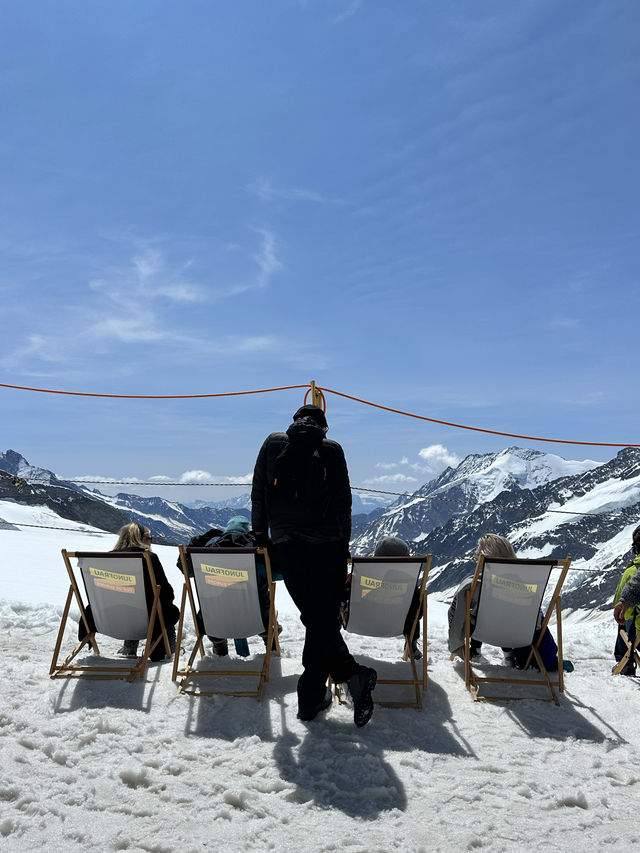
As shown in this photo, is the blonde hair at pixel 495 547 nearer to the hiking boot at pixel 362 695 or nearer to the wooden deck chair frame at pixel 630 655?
the wooden deck chair frame at pixel 630 655

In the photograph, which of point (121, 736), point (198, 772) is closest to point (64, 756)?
point (121, 736)

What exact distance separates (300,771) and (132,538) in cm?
269

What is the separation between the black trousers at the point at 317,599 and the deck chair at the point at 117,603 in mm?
1343

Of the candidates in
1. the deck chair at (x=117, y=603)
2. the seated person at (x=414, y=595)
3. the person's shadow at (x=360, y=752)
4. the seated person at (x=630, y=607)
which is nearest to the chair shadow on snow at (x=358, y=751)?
the person's shadow at (x=360, y=752)

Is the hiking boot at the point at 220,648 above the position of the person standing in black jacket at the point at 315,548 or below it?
below

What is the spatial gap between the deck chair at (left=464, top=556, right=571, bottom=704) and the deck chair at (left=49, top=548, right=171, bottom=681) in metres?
2.41

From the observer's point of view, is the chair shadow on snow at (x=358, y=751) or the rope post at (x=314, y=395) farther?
the rope post at (x=314, y=395)

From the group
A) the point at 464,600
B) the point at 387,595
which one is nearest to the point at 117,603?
the point at 387,595

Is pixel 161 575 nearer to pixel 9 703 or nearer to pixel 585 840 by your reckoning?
pixel 9 703

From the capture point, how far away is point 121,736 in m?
3.68

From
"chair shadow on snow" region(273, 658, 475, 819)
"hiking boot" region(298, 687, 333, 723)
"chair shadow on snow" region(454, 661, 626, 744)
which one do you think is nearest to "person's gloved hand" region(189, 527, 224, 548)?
"chair shadow on snow" region(273, 658, 475, 819)

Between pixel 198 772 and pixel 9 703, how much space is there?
1.45m

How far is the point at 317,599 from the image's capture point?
4098 millimetres

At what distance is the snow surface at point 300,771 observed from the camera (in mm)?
2820
